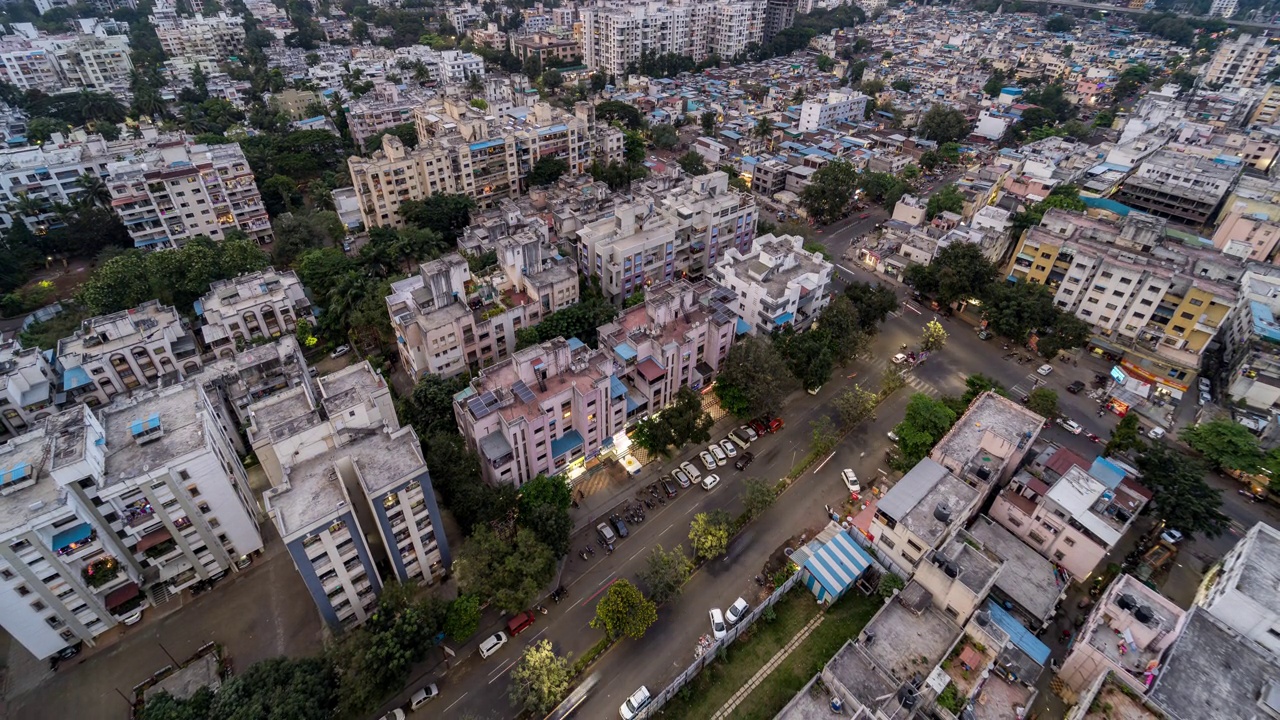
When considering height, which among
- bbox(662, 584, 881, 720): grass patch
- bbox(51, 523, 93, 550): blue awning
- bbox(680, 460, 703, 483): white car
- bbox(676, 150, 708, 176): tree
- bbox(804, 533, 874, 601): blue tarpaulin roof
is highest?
bbox(51, 523, 93, 550): blue awning

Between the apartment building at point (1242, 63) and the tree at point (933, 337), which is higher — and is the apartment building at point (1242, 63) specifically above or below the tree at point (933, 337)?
above

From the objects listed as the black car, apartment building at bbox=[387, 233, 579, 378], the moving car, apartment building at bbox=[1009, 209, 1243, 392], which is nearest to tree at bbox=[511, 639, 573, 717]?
the moving car

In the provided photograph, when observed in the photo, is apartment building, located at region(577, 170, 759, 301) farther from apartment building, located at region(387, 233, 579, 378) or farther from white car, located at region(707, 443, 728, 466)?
white car, located at region(707, 443, 728, 466)

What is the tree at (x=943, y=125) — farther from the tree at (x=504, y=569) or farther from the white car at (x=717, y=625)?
the tree at (x=504, y=569)

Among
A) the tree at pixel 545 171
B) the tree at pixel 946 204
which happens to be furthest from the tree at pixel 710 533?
the tree at pixel 545 171

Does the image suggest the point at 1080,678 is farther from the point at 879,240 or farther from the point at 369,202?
the point at 369,202

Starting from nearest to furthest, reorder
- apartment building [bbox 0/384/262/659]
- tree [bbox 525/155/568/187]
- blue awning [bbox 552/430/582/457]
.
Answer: apartment building [bbox 0/384/262/659] → blue awning [bbox 552/430/582/457] → tree [bbox 525/155/568/187]

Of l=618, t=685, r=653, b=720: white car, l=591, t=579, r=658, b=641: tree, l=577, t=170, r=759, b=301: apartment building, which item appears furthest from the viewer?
l=577, t=170, r=759, b=301: apartment building
